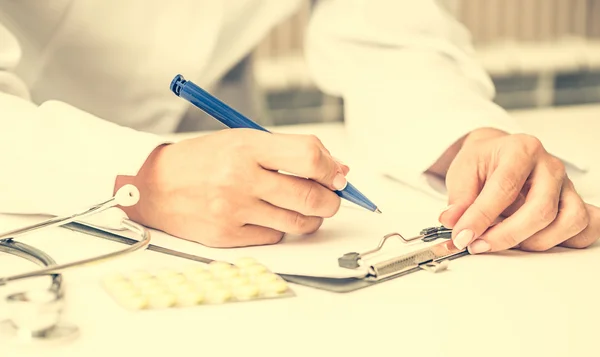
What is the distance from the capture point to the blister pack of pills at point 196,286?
0.58 meters

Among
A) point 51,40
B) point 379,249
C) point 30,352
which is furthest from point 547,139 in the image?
point 30,352

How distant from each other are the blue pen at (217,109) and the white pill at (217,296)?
0.20m

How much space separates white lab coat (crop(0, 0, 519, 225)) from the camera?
0.98 metres

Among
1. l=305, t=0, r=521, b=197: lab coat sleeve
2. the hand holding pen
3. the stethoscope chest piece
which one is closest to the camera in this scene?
the stethoscope chest piece

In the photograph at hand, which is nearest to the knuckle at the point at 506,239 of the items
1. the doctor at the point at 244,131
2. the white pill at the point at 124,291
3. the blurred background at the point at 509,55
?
the doctor at the point at 244,131

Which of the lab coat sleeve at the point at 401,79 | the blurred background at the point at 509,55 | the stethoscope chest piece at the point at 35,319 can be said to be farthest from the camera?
the blurred background at the point at 509,55

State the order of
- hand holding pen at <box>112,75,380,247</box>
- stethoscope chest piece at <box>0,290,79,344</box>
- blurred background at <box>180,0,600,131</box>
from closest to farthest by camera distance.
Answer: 1. stethoscope chest piece at <box>0,290,79,344</box>
2. hand holding pen at <box>112,75,380,247</box>
3. blurred background at <box>180,0,600,131</box>

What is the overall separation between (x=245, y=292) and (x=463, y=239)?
212 mm

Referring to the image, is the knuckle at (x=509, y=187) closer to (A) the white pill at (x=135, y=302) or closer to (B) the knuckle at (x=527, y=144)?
(B) the knuckle at (x=527, y=144)

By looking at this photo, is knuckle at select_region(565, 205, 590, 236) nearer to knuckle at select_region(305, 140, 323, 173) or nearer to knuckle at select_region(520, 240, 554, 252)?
knuckle at select_region(520, 240, 554, 252)

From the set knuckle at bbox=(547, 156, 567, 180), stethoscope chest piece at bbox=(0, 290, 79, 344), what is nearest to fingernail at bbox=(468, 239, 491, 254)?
knuckle at bbox=(547, 156, 567, 180)

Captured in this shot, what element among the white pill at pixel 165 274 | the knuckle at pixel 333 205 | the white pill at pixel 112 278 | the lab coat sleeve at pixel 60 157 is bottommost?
the white pill at pixel 165 274

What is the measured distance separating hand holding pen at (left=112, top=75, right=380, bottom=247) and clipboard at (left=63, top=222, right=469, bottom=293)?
4 centimetres

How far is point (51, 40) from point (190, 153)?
496 mm
